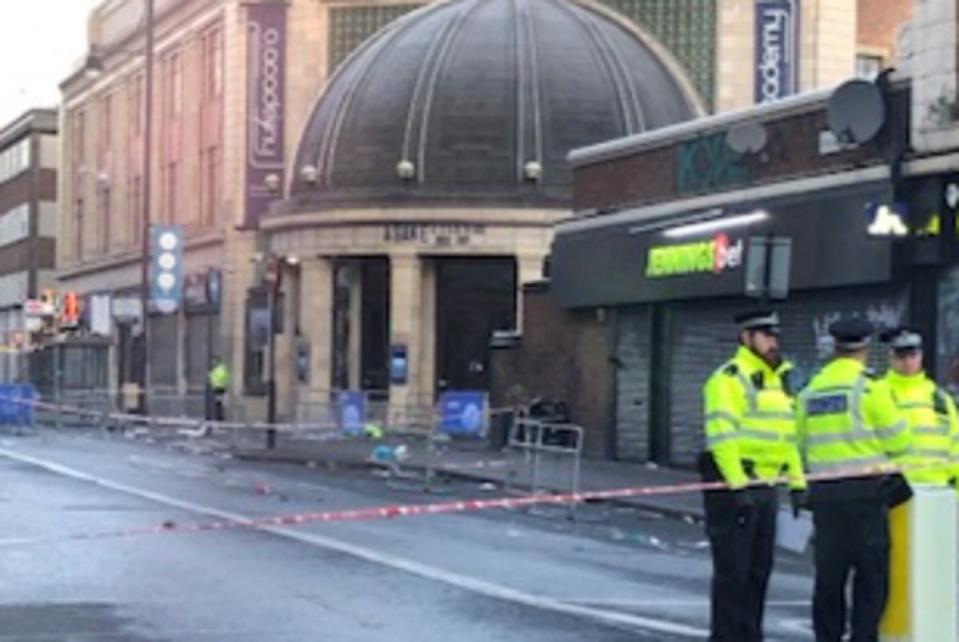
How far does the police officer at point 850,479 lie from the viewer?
8.23 m

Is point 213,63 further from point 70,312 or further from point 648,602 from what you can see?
point 648,602

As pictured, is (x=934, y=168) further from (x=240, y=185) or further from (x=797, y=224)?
(x=240, y=185)

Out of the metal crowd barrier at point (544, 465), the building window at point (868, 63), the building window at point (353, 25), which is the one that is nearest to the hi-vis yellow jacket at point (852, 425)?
the metal crowd barrier at point (544, 465)

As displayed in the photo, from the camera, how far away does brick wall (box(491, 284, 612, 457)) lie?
1055 inches

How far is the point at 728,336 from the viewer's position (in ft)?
77.5

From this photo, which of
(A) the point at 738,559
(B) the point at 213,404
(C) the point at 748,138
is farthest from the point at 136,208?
(A) the point at 738,559

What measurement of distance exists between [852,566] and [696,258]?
15572mm

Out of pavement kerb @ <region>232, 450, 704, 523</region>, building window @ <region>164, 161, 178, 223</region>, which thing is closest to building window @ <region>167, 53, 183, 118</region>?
building window @ <region>164, 161, 178, 223</region>

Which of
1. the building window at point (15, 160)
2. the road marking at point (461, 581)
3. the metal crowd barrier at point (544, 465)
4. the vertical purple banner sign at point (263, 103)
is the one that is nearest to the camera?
the road marking at point (461, 581)

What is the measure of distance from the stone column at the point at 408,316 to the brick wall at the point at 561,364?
329 inches

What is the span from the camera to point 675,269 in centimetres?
2425

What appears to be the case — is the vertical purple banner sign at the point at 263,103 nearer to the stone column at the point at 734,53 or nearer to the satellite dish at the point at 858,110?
the stone column at the point at 734,53

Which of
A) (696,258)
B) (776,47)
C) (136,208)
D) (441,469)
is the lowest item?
(441,469)

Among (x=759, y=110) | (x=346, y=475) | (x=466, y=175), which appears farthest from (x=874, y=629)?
(x=466, y=175)
